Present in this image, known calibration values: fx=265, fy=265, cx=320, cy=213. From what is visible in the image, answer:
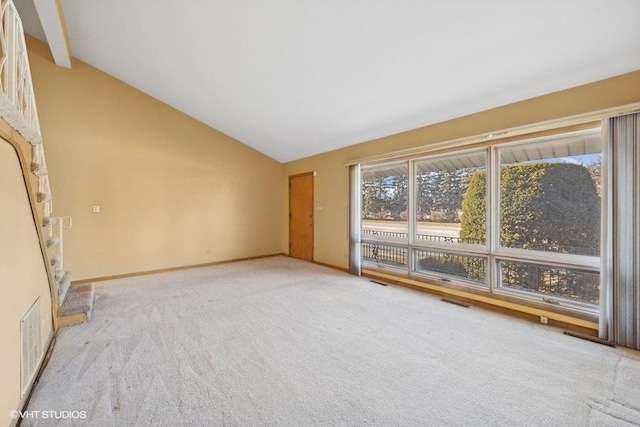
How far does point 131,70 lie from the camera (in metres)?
4.15

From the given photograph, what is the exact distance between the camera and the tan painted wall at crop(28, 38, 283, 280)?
4.12 metres

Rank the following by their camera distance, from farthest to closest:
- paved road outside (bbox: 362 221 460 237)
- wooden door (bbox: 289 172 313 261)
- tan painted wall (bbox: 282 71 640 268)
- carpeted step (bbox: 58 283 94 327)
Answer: wooden door (bbox: 289 172 313 261), paved road outside (bbox: 362 221 460 237), carpeted step (bbox: 58 283 94 327), tan painted wall (bbox: 282 71 640 268)

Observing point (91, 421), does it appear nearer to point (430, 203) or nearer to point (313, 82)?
point (313, 82)

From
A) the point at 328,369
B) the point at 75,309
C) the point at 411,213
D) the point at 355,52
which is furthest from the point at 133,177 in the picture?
the point at 411,213

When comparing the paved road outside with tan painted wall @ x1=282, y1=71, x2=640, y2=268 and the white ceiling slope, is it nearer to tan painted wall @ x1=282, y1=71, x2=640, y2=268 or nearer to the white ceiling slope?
tan painted wall @ x1=282, y1=71, x2=640, y2=268

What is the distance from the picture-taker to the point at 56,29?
3.27m

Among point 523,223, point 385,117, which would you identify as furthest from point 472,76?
point 523,223

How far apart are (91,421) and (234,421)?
2.71ft

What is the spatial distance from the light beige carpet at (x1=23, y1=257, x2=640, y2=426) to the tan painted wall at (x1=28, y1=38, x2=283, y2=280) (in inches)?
62.6

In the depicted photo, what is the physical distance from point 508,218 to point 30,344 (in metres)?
4.60

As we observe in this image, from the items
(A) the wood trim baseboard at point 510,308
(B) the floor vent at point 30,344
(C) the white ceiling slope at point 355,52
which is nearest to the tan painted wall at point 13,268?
(B) the floor vent at point 30,344

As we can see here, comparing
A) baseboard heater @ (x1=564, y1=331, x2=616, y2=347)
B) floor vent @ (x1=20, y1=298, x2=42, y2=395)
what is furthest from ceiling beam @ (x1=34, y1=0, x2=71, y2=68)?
baseboard heater @ (x1=564, y1=331, x2=616, y2=347)

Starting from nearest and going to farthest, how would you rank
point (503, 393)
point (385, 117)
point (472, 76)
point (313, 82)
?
point (503, 393)
point (472, 76)
point (313, 82)
point (385, 117)

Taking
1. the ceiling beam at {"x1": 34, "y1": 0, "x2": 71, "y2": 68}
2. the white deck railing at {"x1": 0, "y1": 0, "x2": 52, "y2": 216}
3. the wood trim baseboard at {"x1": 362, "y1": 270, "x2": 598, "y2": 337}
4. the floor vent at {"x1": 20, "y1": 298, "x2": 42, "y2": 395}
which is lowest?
the wood trim baseboard at {"x1": 362, "y1": 270, "x2": 598, "y2": 337}
